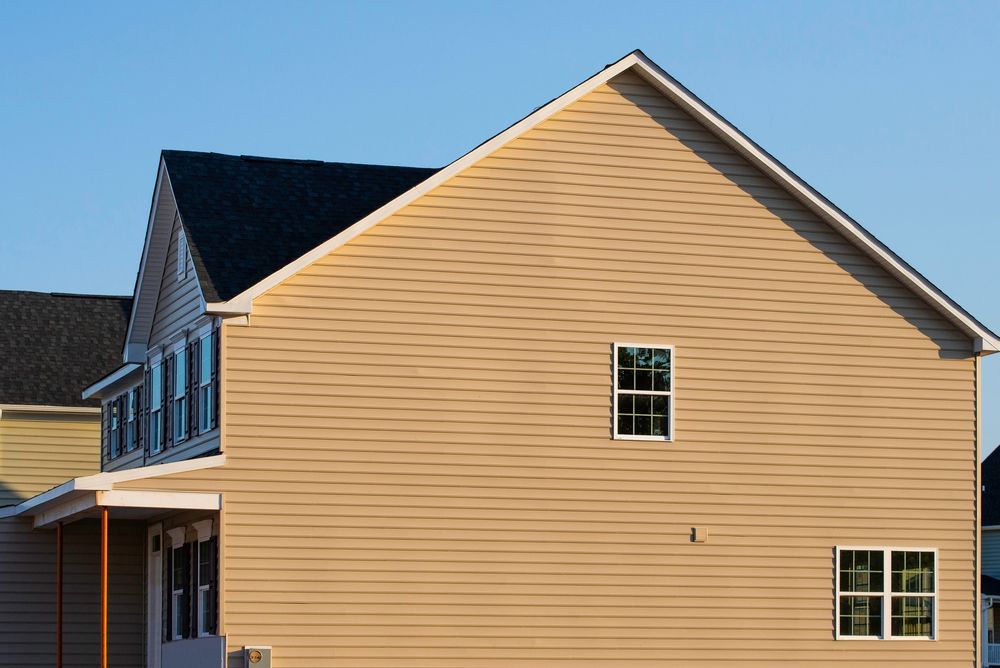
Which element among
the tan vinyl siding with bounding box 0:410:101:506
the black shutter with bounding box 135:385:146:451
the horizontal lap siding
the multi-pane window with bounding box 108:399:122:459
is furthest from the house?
the tan vinyl siding with bounding box 0:410:101:506

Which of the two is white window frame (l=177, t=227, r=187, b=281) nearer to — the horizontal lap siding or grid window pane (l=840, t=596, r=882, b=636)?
the horizontal lap siding

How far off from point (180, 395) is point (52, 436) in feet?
37.9

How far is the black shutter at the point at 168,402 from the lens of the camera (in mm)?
25672

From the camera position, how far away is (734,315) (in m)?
23.9

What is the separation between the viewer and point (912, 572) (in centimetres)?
2422

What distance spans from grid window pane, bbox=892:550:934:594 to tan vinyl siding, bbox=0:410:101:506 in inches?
731

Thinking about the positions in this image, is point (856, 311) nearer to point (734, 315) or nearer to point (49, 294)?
point (734, 315)

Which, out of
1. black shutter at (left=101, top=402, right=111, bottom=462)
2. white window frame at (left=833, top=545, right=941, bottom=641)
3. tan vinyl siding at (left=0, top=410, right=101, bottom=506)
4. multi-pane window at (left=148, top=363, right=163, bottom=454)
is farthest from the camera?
tan vinyl siding at (left=0, top=410, right=101, bottom=506)

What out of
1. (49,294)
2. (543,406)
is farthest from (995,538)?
(543,406)

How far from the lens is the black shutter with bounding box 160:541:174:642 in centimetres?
2562

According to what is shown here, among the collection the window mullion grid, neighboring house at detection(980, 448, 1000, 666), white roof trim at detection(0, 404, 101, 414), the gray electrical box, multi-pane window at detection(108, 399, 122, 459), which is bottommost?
neighboring house at detection(980, 448, 1000, 666)

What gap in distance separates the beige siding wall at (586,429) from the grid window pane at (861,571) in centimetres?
24

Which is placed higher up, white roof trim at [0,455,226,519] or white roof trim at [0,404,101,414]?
white roof trim at [0,404,101,414]

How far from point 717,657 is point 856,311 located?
18.6 ft
